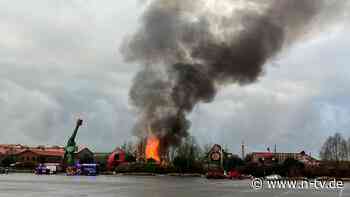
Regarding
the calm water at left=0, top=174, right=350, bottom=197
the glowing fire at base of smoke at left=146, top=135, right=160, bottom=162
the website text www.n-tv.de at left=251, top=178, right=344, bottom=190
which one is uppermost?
the glowing fire at base of smoke at left=146, top=135, right=160, bottom=162

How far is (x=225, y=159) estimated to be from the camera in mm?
139250

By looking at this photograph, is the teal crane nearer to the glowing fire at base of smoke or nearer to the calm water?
the glowing fire at base of smoke

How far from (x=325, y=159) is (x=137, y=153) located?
69.2 metres

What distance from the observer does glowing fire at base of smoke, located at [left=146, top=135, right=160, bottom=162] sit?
90812 mm

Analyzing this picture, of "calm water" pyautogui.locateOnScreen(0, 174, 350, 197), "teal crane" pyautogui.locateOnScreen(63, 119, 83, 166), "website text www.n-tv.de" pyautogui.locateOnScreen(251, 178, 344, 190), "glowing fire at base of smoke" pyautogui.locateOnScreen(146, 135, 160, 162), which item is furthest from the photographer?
"teal crane" pyautogui.locateOnScreen(63, 119, 83, 166)

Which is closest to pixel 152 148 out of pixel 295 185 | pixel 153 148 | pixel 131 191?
pixel 153 148

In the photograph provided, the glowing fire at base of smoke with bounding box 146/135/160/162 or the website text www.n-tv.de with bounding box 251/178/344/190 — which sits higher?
the glowing fire at base of smoke with bounding box 146/135/160/162

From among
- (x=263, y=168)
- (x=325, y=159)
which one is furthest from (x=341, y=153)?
(x=263, y=168)

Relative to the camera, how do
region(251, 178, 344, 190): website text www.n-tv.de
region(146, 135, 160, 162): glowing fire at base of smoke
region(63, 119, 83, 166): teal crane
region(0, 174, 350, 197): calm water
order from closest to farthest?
1. region(0, 174, 350, 197): calm water
2. region(251, 178, 344, 190): website text www.n-tv.de
3. region(146, 135, 160, 162): glowing fire at base of smoke
4. region(63, 119, 83, 166): teal crane

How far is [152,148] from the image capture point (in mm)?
93000

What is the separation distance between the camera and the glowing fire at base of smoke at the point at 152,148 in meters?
90.8

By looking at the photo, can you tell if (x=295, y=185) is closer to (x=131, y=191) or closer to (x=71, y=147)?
(x=131, y=191)

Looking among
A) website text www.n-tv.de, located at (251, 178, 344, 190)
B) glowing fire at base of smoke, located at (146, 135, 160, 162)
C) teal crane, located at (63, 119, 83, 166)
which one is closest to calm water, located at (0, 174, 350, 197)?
website text www.n-tv.de, located at (251, 178, 344, 190)

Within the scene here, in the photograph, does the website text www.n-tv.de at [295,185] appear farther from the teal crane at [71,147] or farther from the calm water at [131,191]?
the teal crane at [71,147]
